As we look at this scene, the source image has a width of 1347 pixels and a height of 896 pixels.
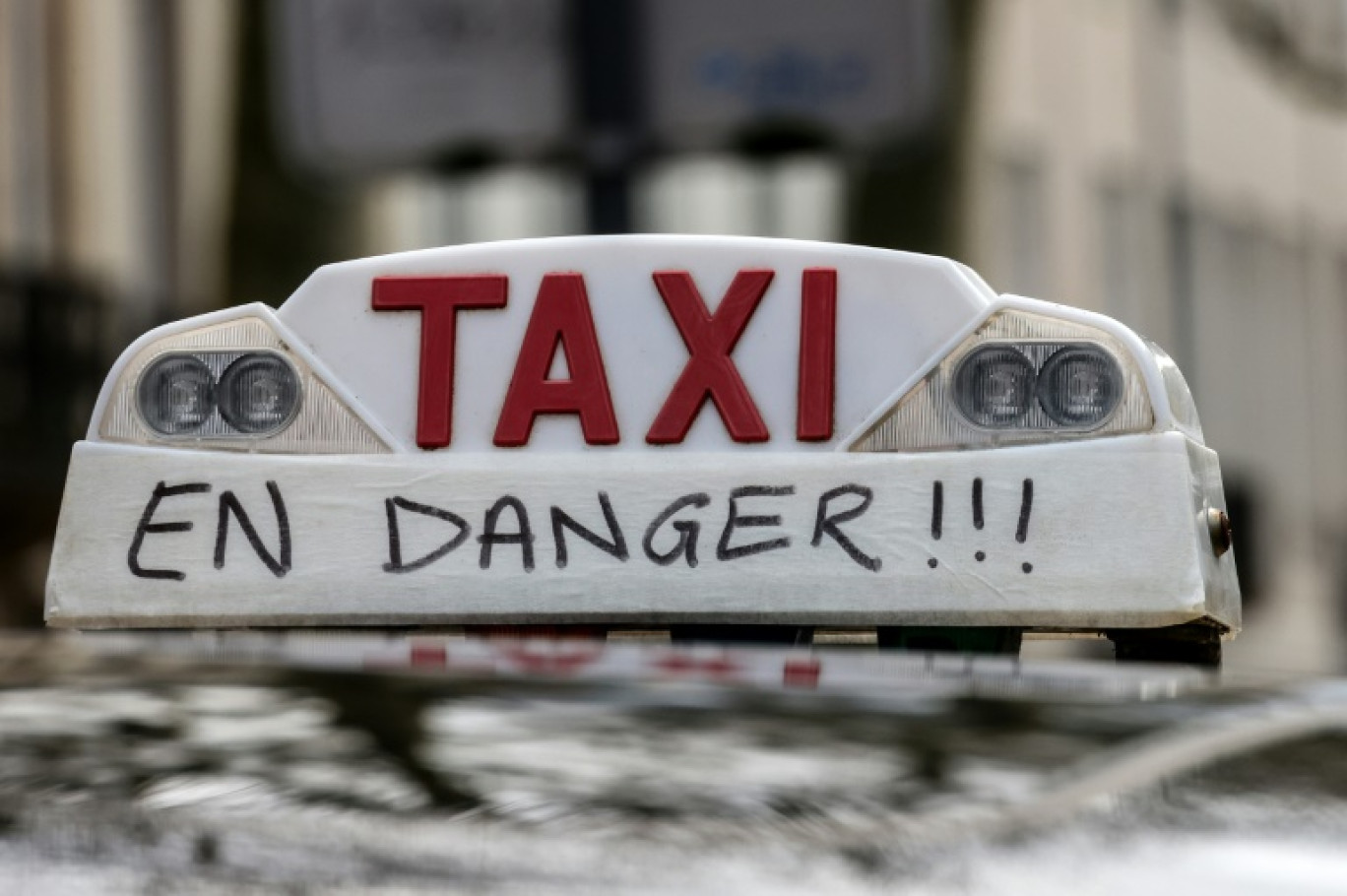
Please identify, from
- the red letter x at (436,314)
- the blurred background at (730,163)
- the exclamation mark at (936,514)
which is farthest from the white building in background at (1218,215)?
the exclamation mark at (936,514)

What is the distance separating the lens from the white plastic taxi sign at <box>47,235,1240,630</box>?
3.72 m

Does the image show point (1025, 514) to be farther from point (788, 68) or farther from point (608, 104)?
point (788, 68)

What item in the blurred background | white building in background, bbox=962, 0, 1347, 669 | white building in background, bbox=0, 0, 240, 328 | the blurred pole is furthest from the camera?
white building in background, bbox=962, 0, 1347, 669

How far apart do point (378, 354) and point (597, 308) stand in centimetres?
28

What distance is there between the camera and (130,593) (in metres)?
3.84

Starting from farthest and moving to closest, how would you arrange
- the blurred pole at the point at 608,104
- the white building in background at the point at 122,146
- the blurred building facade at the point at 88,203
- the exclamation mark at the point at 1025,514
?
the white building in background at the point at 122,146 < the blurred building facade at the point at 88,203 < the blurred pole at the point at 608,104 < the exclamation mark at the point at 1025,514

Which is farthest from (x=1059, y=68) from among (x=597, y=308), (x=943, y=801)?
(x=943, y=801)

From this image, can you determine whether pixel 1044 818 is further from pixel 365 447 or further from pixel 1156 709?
pixel 365 447

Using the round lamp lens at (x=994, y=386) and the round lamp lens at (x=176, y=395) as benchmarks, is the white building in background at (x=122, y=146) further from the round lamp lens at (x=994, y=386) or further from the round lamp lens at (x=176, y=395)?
the round lamp lens at (x=994, y=386)

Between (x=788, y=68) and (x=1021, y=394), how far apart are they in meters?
6.46

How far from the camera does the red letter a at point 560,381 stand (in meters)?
3.88

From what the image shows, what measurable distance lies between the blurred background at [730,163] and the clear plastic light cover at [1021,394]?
496cm

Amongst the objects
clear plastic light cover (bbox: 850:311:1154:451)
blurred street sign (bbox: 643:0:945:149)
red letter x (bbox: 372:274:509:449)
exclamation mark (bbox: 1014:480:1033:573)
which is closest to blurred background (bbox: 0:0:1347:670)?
blurred street sign (bbox: 643:0:945:149)

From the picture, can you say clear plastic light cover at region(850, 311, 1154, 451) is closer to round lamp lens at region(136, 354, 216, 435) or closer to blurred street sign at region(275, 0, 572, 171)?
round lamp lens at region(136, 354, 216, 435)
